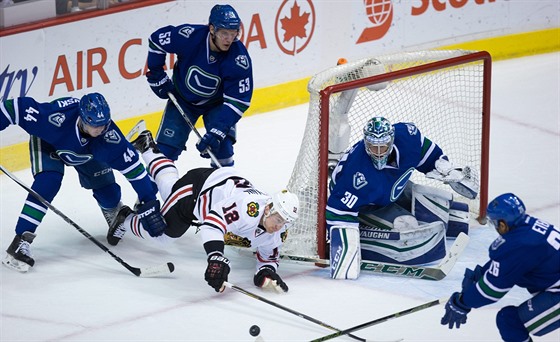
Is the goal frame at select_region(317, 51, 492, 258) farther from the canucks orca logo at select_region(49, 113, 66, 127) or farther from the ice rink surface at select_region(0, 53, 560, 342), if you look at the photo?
the canucks orca logo at select_region(49, 113, 66, 127)

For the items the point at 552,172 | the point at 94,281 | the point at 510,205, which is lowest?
the point at 94,281

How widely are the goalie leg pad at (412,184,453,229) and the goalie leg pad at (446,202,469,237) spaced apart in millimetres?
112

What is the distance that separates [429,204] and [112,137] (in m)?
1.63

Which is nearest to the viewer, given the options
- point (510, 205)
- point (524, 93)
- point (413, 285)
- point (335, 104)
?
point (510, 205)

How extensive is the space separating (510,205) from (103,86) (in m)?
Answer: 3.34

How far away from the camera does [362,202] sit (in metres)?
6.33

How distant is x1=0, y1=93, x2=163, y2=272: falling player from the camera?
616cm

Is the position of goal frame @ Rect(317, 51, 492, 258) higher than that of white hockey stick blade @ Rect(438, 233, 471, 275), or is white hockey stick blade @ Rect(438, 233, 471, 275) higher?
goal frame @ Rect(317, 51, 492, 258)

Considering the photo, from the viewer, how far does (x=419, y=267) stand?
21.0 feet

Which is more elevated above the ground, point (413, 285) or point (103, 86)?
point (103, 86)

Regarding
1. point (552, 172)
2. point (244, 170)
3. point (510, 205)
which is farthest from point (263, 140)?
point (510, 205)

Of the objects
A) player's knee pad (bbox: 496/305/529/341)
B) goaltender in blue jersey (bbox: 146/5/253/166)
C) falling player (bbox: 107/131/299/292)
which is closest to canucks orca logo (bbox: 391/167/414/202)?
falling player (bbox: 107/131/299/292)

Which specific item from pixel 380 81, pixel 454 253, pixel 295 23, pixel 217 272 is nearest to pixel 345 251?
pixel 454 253

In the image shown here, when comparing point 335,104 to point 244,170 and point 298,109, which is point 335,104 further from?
point 298,109
